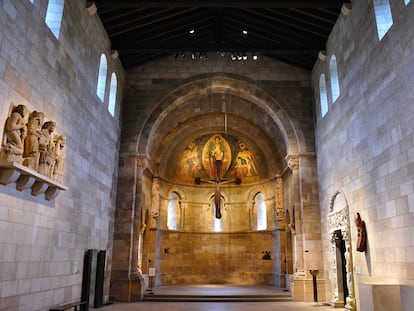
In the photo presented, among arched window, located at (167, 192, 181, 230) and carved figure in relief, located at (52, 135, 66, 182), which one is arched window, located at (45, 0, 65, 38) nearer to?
carved figure in relief, located at (52, 135, 66, 182)

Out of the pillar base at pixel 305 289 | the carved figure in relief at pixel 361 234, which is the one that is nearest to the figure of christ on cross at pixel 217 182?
the pillar base at pixel 305 289

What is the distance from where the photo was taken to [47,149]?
7.69 metres

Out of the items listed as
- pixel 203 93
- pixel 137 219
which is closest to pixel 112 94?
pixel 203 93

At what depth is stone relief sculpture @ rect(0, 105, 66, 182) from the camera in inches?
254

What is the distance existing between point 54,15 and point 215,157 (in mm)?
13153

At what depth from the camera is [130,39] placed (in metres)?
13.2

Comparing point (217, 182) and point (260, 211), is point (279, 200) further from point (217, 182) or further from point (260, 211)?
point (217, 182)

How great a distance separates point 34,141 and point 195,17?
26.7 feet

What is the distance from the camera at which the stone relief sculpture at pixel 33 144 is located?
646 cm

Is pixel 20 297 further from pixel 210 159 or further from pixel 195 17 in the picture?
pixel 210 159

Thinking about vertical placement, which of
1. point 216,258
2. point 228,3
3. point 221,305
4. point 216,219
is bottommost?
point 221,305

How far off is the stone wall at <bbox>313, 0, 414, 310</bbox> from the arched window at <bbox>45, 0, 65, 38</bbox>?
24.4 feet

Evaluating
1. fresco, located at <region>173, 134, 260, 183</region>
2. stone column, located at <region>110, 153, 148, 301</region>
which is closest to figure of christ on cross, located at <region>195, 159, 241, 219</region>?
fresco, located at <region>173, 134, 260, 183</region>

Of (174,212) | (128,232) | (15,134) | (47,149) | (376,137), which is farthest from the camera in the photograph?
(174,212)
